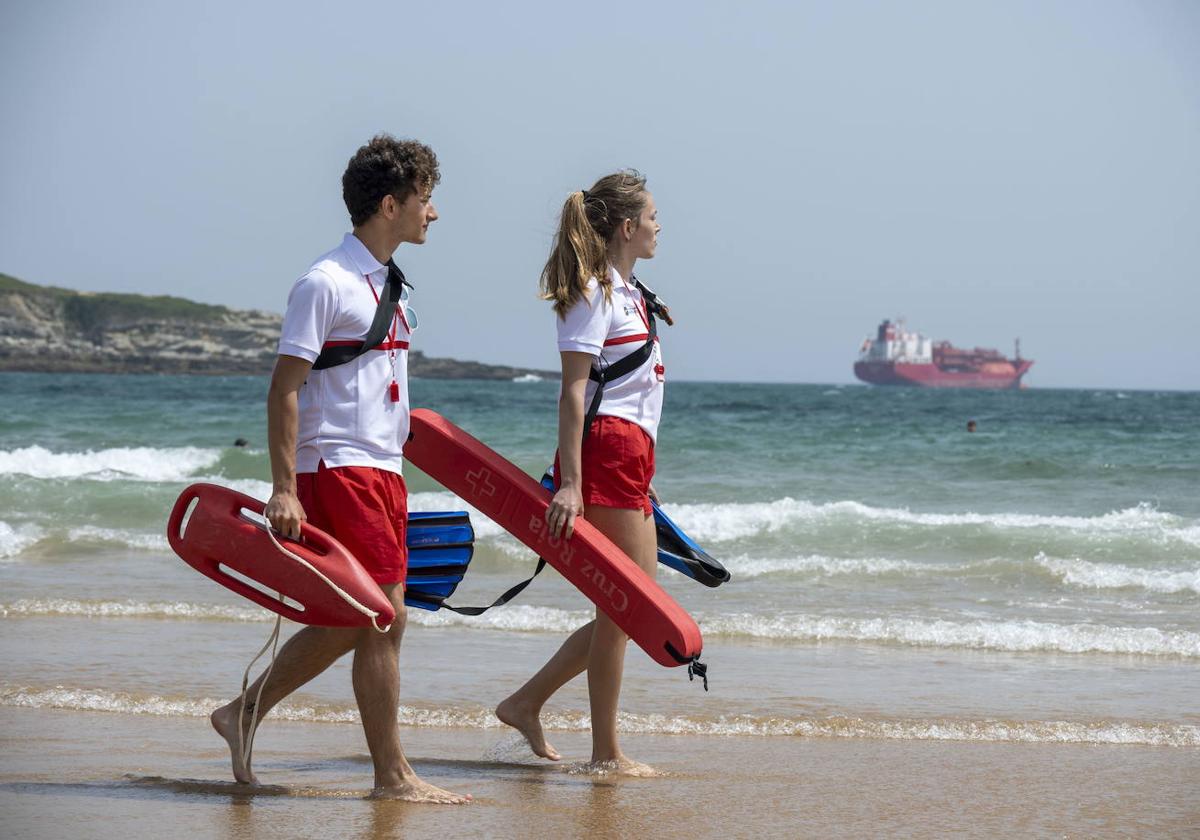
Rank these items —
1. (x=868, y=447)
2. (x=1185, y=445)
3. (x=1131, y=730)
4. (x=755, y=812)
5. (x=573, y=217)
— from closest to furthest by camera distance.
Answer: (x=755, y=812) < (x=573, y=217) < (x=1131, y=730) < (x=868, y=447) < (x=1185, y=445)

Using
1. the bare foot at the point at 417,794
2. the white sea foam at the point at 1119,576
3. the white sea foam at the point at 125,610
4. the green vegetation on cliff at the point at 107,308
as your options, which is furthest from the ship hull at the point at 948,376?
the bare foot at the point at 417,794

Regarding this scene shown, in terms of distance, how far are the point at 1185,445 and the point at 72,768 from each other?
1033 inches

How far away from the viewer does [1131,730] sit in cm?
509

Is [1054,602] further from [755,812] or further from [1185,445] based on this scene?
[1185,445]

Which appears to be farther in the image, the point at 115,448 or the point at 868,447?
the point at 868,447

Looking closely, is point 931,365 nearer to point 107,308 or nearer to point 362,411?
point 107,308

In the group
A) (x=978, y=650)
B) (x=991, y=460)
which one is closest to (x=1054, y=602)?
(x=978, y=650)

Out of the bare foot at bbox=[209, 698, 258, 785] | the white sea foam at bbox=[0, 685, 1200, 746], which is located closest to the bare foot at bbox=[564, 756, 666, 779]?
→ the white sea foam at bbox=[0, 685, 1200, 746]

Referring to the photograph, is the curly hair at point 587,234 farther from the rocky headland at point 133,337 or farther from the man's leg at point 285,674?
the rocky headland at point 133,337

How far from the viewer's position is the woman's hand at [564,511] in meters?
3.92

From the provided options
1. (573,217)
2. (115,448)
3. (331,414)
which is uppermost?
(573,217)

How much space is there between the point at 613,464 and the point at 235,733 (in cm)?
135

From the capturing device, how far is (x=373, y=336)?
3568 mm

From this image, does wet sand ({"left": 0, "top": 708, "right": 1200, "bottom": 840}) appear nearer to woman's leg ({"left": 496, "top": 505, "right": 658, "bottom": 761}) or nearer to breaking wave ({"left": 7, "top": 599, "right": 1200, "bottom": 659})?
woman's leg ({"left": 496, "top": 505, "right": 658, "bottom": 761})
